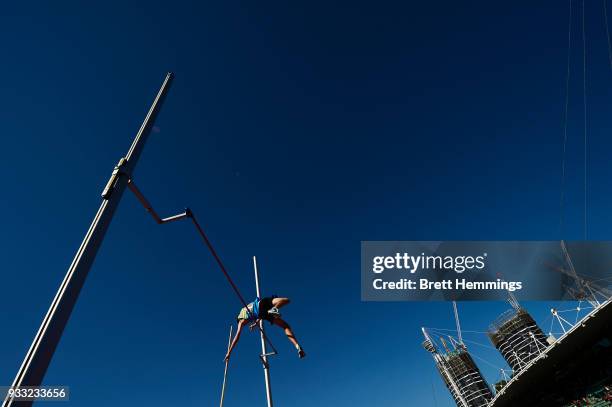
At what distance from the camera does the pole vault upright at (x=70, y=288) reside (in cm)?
243

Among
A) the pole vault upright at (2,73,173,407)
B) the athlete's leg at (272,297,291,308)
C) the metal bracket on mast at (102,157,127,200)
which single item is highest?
the athlete's leg at (272,297,291,308)

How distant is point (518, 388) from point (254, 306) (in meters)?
27.7

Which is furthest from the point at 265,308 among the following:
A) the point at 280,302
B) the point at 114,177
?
the point at 114,177

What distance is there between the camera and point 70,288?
2811mm

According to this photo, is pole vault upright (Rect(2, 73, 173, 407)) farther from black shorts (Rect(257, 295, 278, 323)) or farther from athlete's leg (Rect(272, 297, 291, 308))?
black shorts (Rect(257, 295, 278, 323))

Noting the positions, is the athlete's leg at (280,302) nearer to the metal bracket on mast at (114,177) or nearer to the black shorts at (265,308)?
the black shorts at (265,308)

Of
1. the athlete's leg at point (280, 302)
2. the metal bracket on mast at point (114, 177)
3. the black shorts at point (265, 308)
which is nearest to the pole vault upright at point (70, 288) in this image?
the metal bracket on mast at point (114, 177)

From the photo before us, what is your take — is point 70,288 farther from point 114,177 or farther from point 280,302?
point 280,302

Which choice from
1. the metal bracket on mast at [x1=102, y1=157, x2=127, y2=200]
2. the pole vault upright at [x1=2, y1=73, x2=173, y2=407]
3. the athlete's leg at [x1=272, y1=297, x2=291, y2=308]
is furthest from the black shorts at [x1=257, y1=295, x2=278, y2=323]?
the metal bracket on mast at [x1=102, y1=157, x2=127, y2=200]

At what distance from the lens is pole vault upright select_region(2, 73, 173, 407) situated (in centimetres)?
243

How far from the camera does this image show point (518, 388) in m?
26.7

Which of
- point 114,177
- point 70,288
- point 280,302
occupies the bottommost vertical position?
point 70,288

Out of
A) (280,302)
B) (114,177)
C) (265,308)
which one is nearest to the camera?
(114,177)

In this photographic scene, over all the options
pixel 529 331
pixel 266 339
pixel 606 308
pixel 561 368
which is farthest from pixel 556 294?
pixel 266 339
